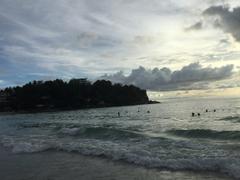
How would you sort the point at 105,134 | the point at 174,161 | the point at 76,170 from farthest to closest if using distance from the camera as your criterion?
the point at 105,134 < the point at 174,161 < the point at 76,170

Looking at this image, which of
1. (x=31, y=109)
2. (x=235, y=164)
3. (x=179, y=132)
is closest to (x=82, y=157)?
(x=235, y=164)

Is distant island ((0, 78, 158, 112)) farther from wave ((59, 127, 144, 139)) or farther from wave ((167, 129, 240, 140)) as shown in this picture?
wave ((167, 129, 240, 140))

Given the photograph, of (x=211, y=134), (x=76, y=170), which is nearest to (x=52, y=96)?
(x=211, y=134)

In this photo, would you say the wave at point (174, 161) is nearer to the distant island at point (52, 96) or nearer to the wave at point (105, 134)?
the wave at point (105, 134)

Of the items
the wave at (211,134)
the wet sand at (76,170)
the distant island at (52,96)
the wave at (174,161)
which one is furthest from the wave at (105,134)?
the distant island at (52,96)

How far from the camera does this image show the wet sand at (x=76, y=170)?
11633 mm

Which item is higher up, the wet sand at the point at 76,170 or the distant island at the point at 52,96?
the distant island at the point at 52,96

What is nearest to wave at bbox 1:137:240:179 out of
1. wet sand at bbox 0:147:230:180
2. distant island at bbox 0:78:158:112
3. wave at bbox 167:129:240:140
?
wet sand at bbox 0:147:230:180

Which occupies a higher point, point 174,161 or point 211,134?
point 174,161

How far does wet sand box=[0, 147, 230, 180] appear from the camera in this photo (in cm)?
1163

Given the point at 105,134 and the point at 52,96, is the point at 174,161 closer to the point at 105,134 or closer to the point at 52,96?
the point at 105,134

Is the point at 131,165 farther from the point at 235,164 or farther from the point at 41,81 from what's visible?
the point at 41,81

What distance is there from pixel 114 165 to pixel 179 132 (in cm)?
1369

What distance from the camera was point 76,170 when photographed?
516 inches
